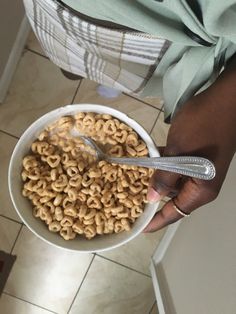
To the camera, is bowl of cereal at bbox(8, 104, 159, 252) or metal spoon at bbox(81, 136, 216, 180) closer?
metal spoon at bbox(81, 136, 216, 180)

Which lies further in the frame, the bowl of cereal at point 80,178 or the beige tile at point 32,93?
the beige tile at point 32,93

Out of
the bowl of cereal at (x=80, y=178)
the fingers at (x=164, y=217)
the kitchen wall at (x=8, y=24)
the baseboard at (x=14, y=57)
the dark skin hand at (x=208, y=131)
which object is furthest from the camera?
the baseboard at (x=14, y=57)

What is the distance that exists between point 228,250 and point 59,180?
282 millimetres

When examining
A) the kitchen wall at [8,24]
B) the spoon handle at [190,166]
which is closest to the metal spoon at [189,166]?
the spoon handle at [190,166]

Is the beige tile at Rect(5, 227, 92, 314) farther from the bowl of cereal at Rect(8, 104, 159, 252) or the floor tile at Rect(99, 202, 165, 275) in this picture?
the bowl of cereal at Rect(8, 104, 159, 252)

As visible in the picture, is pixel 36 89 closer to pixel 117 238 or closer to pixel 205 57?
pixel 117 238

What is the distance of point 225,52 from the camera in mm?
507

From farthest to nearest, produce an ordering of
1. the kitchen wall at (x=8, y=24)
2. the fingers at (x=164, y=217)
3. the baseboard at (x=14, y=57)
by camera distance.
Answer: the baseboard at (x=14, y=57) < the kitchen wall at (x=8, y=24) < the fingers at (x=164, y=217)

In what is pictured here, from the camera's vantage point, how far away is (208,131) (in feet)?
1.57

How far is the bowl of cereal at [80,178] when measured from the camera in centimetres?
76

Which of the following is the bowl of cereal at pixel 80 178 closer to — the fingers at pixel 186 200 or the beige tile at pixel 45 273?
the fingers at pixel 186 200

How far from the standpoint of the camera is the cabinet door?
25.9 inches

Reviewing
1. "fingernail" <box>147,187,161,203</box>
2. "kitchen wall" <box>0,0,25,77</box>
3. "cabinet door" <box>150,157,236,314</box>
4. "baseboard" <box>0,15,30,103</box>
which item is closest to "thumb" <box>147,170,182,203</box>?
"fingernail" <box>147,187,161,203</box>

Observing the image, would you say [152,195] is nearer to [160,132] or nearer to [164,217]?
[164,217]
